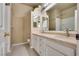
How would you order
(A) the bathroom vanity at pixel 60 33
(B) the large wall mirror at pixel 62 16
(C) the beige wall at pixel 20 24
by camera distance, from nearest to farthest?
(A) the bathroom vanity at pixel 60 33 → (B) the large wall mirror at pixel 62 16 → (C) the beige wall at pixel 20 24

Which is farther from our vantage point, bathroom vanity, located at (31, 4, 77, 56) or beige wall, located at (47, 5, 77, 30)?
beige wall, located at (47, 5, 77, 30)

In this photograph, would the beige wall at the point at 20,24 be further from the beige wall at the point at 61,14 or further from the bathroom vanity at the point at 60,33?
the beige wall at the point at 61,14

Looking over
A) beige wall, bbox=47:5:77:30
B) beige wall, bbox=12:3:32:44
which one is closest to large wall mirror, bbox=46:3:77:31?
beige wall, bbox=47:5:77:30

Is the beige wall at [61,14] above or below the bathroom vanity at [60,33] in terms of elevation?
above

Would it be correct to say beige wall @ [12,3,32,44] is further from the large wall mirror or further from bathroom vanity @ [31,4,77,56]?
the large wall mirror

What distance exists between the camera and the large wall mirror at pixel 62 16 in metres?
2.09

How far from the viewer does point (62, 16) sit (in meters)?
2.37

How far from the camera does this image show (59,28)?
2.50 metres

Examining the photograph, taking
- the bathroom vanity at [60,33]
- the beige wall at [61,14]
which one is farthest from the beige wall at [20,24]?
the beige wall at [61,14]

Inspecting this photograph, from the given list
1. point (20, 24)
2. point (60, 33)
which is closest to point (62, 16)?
point (60, 33)

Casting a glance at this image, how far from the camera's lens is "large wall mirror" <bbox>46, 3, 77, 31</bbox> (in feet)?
6.87

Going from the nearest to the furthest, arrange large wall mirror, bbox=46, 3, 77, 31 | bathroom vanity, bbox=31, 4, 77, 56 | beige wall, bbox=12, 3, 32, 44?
1. bathroom vanity, bbox=31, 4, 77, 56
2. large wall mirror, bbox=46, 3, 77, 31
3. beige wall, bbox=12, 3, 32, 44

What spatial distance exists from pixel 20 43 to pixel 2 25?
153cm

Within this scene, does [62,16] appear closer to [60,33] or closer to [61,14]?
[61,14]
